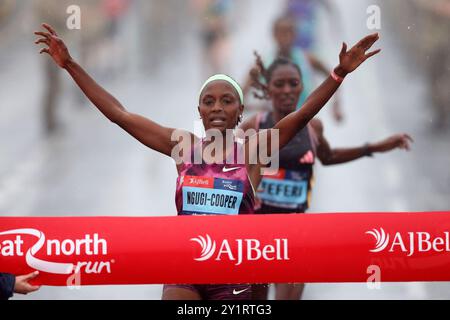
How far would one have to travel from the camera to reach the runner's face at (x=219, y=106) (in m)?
5.01

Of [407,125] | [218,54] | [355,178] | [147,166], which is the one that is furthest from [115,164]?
[407,125]

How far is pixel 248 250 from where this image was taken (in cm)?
529

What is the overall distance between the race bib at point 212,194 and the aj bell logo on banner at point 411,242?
2.71 ft

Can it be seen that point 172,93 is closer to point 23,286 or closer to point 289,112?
point 289,112

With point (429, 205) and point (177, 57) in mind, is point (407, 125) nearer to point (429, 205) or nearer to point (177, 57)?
point (429, 205)

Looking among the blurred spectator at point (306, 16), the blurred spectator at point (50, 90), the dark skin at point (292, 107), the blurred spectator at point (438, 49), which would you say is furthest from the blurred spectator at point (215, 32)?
the dark skin at point (292, 107)

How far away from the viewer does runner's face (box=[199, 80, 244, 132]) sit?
501 cm

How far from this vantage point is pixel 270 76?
248 inches

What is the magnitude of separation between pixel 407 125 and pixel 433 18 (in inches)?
57.3

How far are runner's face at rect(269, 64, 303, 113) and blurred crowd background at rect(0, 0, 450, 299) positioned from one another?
16.4 feet

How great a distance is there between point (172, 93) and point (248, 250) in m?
8.37

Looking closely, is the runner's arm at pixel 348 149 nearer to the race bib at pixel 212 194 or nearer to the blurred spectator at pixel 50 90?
the race bib at pixel 212 194

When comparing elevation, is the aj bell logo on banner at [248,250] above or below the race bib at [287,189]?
below

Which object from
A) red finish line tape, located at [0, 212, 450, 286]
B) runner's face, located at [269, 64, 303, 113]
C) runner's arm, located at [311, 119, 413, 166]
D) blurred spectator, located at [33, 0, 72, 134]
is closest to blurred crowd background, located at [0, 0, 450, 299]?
blurred spectator, located at [33, 0, 72, 134]
